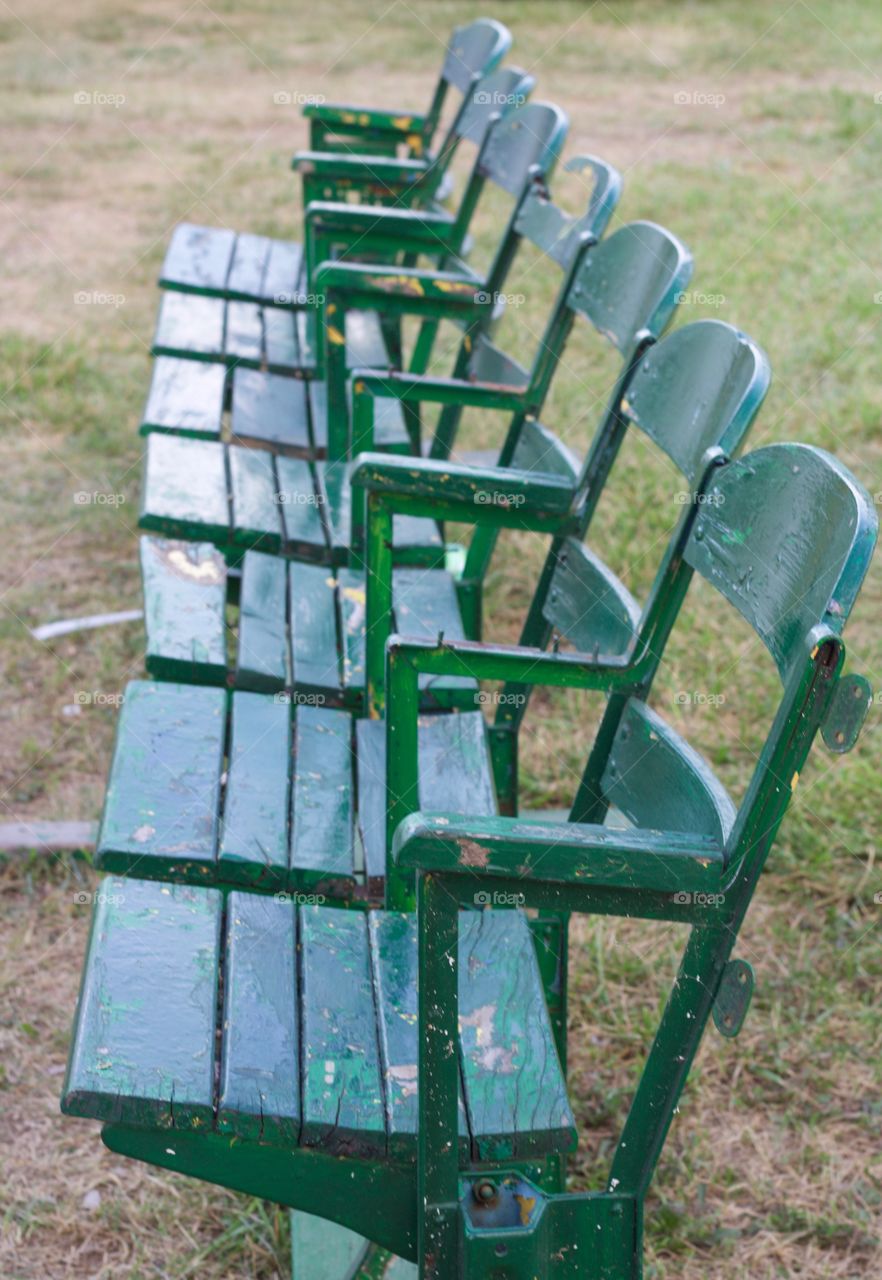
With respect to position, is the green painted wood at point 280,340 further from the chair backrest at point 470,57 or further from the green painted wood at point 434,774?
the green painted wood at point 434,774

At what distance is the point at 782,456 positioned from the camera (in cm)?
166

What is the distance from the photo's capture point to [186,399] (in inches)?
139

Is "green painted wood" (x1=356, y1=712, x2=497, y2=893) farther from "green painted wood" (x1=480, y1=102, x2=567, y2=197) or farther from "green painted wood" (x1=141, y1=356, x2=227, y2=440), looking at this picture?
"green painted wood" (x1=480, y1=102, x2=567, y2=197)

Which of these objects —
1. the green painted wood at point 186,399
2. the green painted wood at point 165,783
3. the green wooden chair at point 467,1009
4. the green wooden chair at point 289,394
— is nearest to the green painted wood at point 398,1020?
the green wooden chair at point 467,1009

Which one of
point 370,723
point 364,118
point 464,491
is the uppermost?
point 464,491

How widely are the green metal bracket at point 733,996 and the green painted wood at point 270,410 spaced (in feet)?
6.92

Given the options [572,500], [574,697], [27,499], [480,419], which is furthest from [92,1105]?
[480,419]

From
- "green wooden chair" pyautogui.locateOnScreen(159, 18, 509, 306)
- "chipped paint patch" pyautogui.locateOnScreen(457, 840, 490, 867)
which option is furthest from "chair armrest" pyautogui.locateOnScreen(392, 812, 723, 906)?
"green wooden chair" pyautogui.locateOnScreen(159, 18, 509, 306)

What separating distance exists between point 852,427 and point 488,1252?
3.63 m

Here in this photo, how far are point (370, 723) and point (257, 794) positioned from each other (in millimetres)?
282

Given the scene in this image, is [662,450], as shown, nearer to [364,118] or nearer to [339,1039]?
[339,1039]

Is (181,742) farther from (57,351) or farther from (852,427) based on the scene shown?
(57,351)

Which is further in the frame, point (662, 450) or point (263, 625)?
point (263, 625)

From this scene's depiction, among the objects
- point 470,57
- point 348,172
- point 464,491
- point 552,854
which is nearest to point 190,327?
point 348,172
